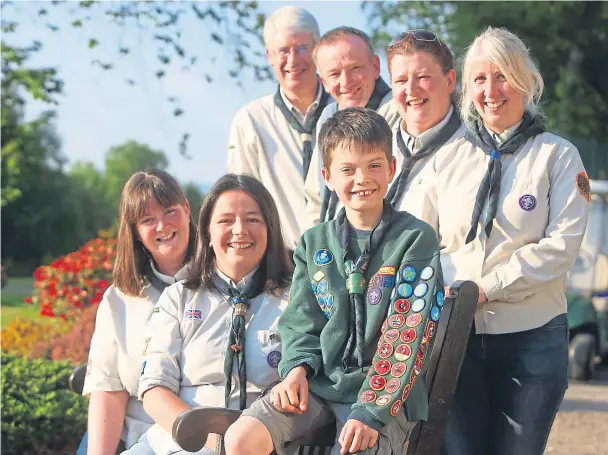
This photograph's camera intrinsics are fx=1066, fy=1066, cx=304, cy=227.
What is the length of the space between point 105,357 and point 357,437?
1.48 metres

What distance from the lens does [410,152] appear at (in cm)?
394

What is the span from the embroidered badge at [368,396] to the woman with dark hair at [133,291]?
1.25 metres

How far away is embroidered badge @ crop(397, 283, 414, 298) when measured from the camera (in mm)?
3133

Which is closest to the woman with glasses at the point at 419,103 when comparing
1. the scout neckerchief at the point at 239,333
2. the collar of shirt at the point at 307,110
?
the scout neckerchief at the point at 239,333

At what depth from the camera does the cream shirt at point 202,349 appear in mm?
3600

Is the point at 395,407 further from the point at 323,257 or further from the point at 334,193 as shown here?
the point at 334,193

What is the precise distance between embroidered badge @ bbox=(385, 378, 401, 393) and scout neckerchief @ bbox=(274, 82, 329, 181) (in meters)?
1.82

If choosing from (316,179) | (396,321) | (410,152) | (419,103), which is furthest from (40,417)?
(396,321)

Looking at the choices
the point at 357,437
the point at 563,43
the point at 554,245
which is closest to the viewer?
the point at 357,437

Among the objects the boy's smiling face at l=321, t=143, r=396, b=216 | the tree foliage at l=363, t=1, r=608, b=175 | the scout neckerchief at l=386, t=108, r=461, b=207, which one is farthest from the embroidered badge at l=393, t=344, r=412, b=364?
the tree foliage at l=363, t=1, r=608, b=175

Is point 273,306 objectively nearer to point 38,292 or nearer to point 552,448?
point 552,448

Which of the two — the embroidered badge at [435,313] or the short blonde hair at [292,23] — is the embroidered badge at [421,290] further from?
the short blonde hair at [292,23]

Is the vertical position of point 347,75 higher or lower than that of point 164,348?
higher

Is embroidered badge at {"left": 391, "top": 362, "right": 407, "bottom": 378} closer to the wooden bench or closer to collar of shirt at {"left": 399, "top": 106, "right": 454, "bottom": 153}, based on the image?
the wooden bench
